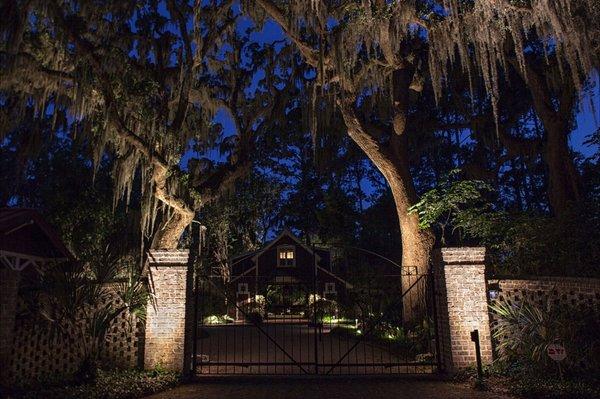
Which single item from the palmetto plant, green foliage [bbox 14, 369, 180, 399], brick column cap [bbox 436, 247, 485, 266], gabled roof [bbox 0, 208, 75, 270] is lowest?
green foliage [bbox 14, 369, 180, 399]

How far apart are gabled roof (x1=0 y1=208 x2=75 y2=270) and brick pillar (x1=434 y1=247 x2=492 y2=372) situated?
8.60m

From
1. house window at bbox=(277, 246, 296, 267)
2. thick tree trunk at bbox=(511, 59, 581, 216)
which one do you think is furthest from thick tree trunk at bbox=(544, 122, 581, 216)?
house window at bbox=(277, 246, 296, 267)

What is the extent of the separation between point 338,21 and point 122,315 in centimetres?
894

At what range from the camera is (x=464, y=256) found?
24.2ft

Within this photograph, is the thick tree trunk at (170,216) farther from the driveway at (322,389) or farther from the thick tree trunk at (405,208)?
the thick tree trunk at (405,208)

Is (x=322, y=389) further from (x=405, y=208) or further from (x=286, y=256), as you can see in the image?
(x=286, y=256)

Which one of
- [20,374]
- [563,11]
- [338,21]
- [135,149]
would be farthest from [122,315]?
[563,11]

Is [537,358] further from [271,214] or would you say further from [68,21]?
[271,214]

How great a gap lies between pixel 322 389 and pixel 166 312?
2.93 meters

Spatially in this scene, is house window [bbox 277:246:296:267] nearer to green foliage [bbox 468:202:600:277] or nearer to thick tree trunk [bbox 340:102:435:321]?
thick tree trunk [bbox 340:102:435:321]

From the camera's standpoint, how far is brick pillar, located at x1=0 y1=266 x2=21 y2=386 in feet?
21.7

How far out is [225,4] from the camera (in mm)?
11977

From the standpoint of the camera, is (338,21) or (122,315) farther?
(338,21)

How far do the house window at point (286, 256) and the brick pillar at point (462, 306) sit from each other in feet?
66.3
